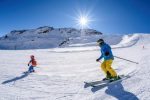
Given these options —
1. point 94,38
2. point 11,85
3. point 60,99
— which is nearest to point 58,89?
point 60,99

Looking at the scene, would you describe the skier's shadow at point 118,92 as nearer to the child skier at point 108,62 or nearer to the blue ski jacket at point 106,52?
the child skier at point 108,62

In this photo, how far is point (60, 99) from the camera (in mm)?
→ 7578

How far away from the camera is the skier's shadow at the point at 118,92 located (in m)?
6.91

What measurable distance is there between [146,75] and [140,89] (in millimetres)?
1970

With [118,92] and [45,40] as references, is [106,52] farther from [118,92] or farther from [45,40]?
[45,40]

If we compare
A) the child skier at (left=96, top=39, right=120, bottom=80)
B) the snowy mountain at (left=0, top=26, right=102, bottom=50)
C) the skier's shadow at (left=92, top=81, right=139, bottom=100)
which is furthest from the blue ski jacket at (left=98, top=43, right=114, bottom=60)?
the snowy mountain at (left=0, top=26, right=102, bottom=50)

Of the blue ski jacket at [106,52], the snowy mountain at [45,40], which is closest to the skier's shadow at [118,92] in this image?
the blue ski jacket at [106,52]

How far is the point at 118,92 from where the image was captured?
7.48 meters

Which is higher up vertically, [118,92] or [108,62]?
[108,62]

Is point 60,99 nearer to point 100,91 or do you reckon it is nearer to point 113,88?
point 100,91

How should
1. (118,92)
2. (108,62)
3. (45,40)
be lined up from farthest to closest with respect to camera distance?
(45,40)
(108,62)
(118,92)

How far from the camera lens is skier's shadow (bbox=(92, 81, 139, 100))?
691cm

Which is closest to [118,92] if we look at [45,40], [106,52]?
[106,52]

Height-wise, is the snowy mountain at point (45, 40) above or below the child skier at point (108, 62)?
above
